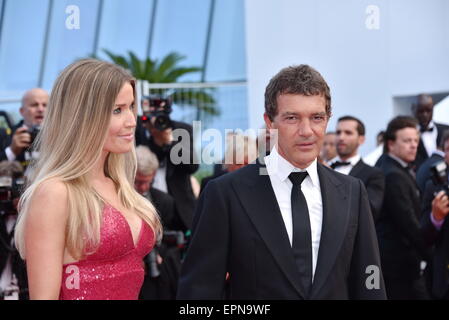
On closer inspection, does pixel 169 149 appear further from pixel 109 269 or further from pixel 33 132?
pixel 109 269

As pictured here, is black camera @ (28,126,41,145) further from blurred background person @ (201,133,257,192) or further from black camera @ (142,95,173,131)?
blurred background person @ (201,133,257,192)

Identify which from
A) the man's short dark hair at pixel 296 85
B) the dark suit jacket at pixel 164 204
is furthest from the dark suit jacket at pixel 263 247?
the dark suit jacket at pixel 164 204

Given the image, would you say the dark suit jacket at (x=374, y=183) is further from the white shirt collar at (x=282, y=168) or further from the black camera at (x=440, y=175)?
the white shirt collar at (x=282, y=168)

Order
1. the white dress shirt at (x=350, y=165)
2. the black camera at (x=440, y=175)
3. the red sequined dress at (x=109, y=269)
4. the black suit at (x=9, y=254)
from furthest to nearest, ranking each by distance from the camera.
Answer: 1. the white dress shirt at (x=350, y=165)
2. the black camera at (x=440, y=175)
3. the black suit at (x=9, y=254)
4. the red sequined dress at (x=109, y=269)

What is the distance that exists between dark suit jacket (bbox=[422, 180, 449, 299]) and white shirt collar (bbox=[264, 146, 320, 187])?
2.55m

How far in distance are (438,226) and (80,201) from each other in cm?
298

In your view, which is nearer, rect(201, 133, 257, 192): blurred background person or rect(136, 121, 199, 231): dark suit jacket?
A: rect(201, 133, 257, 192): blurred background person

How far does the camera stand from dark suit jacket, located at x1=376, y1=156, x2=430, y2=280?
5.12 m

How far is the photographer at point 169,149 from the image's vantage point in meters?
5.08

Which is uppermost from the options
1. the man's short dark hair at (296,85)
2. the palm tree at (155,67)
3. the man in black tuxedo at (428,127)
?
the palm tree at (155,67)

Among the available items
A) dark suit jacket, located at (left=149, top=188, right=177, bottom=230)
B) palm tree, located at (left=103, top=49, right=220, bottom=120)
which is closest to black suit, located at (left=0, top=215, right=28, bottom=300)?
dark suit jacket, located at (left=149, top=188, right=177, bottom=230)

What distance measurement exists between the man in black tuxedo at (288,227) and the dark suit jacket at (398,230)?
3.01 m

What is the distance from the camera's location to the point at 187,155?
198 inches

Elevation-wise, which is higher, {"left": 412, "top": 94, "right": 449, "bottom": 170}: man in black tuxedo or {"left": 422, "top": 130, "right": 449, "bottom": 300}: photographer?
{"left": 412, "top": 94, "right": 449, "bottom": 170}: man in black tuxedo
